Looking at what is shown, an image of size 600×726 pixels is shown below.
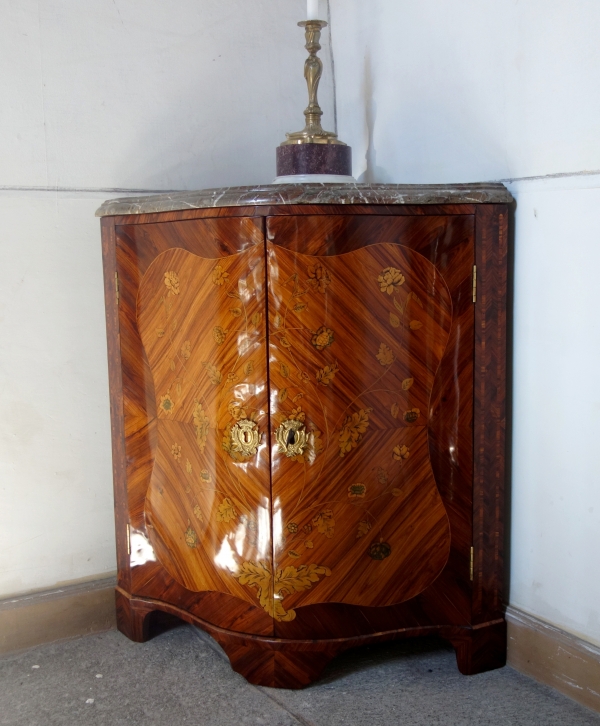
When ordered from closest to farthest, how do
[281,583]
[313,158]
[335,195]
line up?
[335,195] < [281,583] < [313,158]

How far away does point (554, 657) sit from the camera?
1764 mm

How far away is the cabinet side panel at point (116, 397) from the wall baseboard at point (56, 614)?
108mm

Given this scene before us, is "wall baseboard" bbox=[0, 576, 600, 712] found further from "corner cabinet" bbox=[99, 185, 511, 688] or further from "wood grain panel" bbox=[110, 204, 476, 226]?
"wood grain panel" bbox=[110, 204, 476, 226]

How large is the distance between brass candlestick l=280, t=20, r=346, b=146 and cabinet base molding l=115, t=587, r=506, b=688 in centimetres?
115

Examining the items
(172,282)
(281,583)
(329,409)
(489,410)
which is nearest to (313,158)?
(172,282)

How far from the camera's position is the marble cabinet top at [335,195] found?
5.30 ft

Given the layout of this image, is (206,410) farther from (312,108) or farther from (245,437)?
(312,108)

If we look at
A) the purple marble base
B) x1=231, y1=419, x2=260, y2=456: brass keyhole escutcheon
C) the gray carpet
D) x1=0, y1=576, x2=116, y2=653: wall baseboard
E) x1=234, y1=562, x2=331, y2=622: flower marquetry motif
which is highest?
the purple marble base

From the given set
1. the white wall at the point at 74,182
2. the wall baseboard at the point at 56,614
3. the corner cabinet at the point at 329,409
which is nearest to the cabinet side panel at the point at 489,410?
the corner cabinet at the point at 329,409

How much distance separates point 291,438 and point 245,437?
0.10m

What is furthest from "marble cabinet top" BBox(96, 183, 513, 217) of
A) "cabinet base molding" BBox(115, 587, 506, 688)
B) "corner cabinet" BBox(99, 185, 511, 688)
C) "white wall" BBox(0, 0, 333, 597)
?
"cabinet base molding" BBox(115, 587, 506, 688)

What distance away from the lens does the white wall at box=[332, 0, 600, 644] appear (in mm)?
1637

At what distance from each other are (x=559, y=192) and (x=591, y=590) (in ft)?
2.76

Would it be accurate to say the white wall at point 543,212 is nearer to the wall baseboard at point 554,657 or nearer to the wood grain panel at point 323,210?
the wall baseboard at point 554,657
